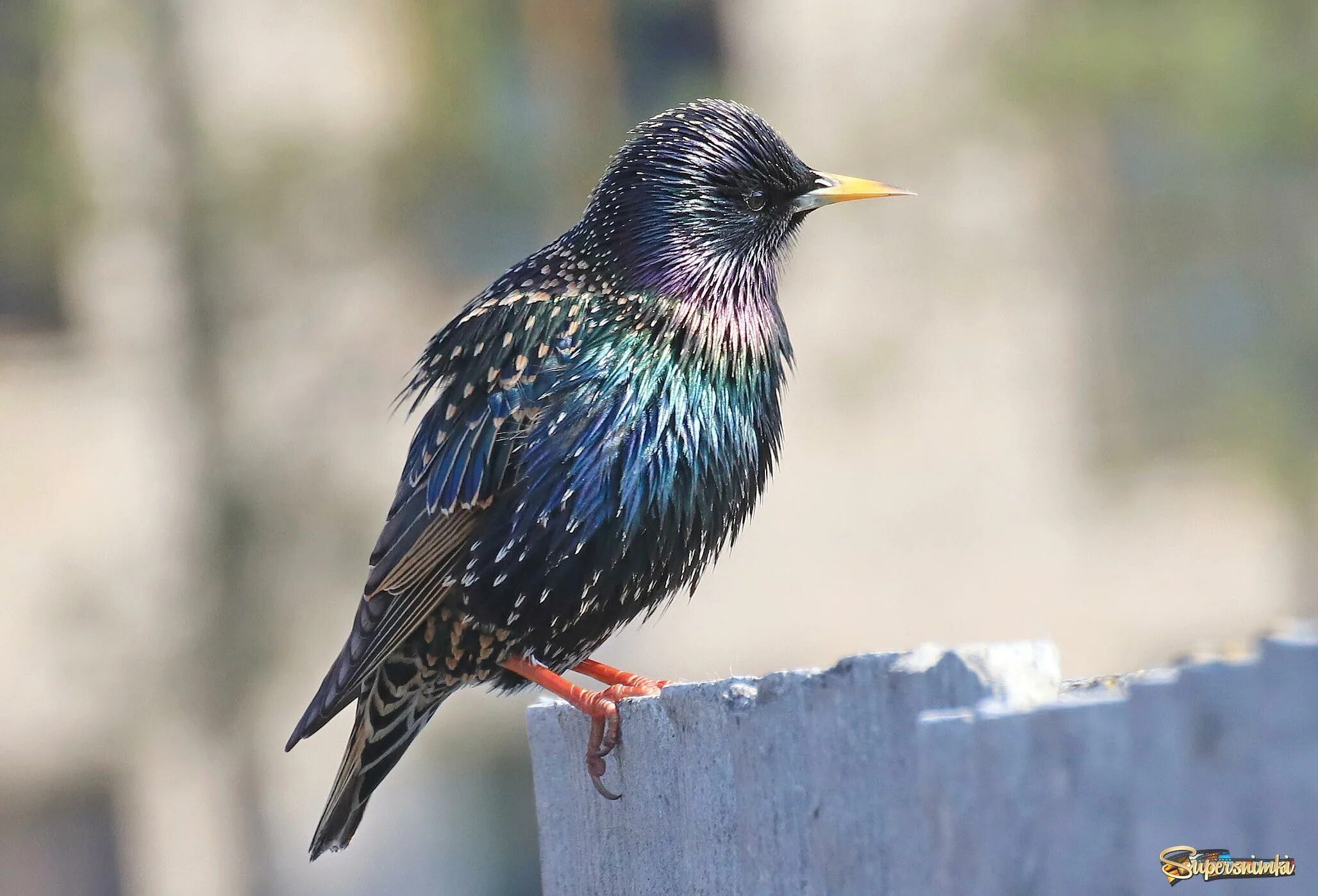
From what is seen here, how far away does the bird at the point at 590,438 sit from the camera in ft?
9.77

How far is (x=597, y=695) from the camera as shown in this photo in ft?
8.04

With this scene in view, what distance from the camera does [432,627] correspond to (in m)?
3.26

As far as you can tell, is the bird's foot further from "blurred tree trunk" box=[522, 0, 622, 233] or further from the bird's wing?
"blurred tree trunk" box=[522, 0, 622, 233]

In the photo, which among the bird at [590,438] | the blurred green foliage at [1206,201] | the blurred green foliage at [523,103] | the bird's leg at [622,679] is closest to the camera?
the bird's leg at [622,679]

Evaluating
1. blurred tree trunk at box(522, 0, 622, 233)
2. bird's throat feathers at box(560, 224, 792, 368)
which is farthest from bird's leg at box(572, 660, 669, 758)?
blurred tree trunk at box(522, 0, 622, 233)

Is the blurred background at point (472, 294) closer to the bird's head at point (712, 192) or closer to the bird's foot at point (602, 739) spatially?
the bird's head at point (712, 192)

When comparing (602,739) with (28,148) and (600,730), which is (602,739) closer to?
(600,730)

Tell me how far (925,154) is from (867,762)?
7547 millimetres

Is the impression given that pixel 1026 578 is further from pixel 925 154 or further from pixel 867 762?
pixel 867 762

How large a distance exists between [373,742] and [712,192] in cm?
134

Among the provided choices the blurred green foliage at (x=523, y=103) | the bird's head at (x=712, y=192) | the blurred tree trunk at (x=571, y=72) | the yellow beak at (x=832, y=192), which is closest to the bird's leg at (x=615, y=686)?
the bird's head at (x=712, y=192)

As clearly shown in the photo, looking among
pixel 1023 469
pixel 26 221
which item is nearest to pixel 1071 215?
pixel 1023 469

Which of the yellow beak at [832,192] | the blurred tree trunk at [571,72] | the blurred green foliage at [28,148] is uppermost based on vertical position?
the blurred tree trunk at [571,72]

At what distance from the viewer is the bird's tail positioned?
3.36 meters
